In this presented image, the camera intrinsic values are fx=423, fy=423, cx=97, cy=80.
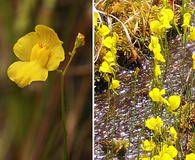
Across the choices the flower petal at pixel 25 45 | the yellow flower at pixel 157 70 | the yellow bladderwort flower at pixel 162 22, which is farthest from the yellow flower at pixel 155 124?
the flower petal at pixel 25 45

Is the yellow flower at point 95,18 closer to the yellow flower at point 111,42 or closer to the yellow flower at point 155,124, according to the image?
the yellow flower at point 111,42

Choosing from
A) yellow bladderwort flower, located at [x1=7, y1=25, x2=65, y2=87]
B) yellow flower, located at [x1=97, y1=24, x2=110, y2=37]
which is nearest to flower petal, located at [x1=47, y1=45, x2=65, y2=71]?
yellow bladderwort flower, located at [x1=7, y1=25, x2=65, y2=87]

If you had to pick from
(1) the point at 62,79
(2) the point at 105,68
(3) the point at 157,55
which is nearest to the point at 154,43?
(3) the point at 157,55

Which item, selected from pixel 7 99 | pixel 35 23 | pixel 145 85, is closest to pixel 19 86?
pixel 7 99

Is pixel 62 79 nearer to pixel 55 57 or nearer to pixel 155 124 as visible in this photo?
pixel 55 57

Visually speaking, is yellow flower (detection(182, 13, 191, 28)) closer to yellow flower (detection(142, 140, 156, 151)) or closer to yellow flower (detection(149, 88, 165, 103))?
yellow flower (detection(149, 88, 165, 103))

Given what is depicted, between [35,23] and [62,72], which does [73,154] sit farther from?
[35,23]
